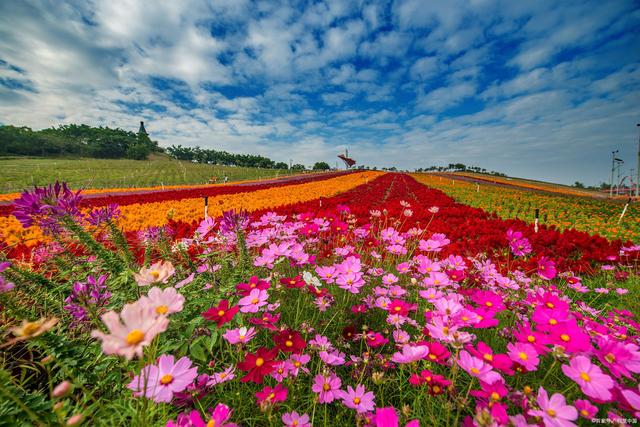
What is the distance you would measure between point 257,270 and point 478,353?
1.72 metres

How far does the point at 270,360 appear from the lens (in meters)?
0.98

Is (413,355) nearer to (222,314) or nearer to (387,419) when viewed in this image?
(387,419)

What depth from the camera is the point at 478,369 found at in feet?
2.97

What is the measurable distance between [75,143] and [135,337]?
3308 inches

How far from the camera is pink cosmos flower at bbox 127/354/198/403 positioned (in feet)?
2.52

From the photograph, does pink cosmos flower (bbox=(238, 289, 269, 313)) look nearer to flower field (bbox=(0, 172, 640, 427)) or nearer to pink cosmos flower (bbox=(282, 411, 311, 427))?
flower field (bbox=(0, 172, 640, 427))

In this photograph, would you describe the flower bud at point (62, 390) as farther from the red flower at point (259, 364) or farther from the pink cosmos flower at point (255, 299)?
the pink cosmos flower at point (255, 299)

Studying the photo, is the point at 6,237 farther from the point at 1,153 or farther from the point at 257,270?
the point at 1,153

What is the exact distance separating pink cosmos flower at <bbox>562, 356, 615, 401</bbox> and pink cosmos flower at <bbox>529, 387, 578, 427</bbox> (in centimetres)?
9

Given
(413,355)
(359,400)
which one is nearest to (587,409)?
(413,355)

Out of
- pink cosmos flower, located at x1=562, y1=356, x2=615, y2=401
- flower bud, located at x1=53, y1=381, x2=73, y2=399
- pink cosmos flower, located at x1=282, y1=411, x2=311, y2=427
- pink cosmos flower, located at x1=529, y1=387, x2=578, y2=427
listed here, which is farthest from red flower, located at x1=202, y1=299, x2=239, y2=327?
pink cosmos flower, located at x1=562, y1=356, x2=615, y2=401

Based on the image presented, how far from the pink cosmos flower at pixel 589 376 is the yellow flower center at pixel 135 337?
3.90ft

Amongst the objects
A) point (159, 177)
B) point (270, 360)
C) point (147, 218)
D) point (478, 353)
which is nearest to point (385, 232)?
point (478, 353)

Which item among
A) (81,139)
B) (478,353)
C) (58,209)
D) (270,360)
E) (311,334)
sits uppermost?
(81,139)
